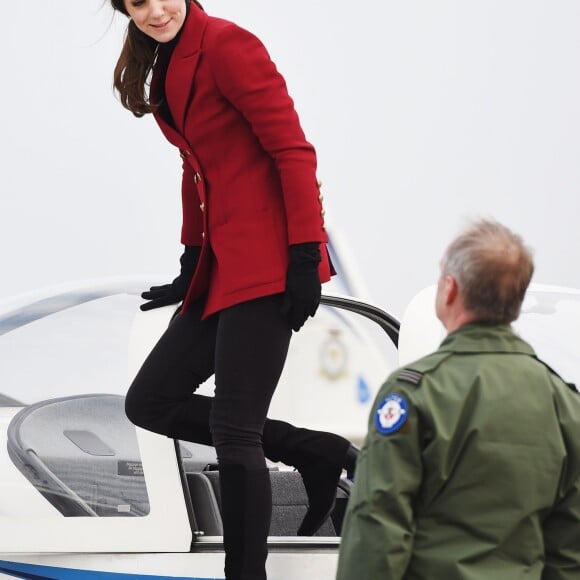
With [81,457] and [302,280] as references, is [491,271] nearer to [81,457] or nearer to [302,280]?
[302,280]

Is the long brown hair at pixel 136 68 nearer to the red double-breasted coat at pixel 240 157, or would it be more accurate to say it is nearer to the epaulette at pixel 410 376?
the red double-breasted coat at pixel 240 157

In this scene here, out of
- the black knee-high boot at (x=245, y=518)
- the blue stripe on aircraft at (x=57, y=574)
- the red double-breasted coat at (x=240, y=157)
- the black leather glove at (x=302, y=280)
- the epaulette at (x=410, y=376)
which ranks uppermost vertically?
the red double-breasted coat at (x=240, y=157)

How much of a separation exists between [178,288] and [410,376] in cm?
90

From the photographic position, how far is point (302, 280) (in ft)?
5.43

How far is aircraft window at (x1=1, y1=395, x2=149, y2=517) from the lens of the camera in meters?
1.98

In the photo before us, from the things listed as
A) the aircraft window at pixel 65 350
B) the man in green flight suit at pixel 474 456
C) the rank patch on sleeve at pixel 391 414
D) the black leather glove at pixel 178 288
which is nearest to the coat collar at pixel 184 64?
the black leather glove at pixel 178 288

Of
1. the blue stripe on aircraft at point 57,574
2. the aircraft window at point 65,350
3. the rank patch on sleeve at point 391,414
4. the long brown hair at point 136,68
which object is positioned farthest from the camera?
the aircraft window at point 65,350

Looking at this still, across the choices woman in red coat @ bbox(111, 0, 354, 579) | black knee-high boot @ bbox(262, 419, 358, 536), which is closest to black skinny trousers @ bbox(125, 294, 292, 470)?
woman in red coat @ bbox(111, 0, 354, 579)

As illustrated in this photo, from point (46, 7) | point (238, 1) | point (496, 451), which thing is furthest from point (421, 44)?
point (496, 451)

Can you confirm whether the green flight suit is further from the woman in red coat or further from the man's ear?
the woman in red coat

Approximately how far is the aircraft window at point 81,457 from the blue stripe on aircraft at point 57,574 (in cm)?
10

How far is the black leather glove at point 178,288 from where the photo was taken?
195 centimetres

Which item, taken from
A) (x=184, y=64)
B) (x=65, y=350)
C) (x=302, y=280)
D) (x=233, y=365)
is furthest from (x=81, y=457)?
(x=184, y=64)

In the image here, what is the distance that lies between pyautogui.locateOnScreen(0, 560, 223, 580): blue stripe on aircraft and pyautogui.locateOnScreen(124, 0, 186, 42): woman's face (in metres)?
0.93
